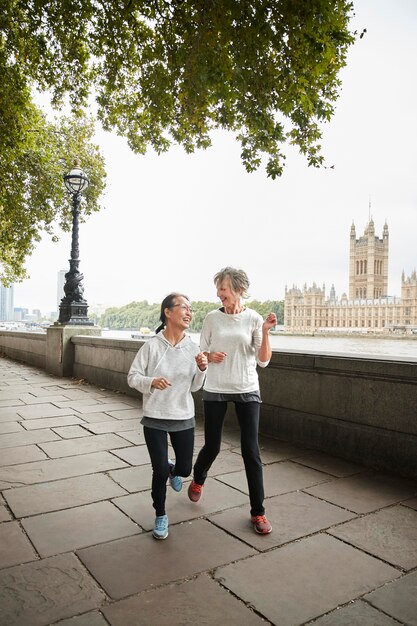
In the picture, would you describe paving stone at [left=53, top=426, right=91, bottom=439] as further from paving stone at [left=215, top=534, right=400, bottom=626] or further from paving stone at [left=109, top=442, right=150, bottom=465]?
paving stone at [left=215, top=534, right=400, bottom=626]

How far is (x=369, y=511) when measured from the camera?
10.8ft

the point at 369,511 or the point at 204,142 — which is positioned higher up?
the point at 204,142

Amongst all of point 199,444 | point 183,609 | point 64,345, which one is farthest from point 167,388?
point 64,345

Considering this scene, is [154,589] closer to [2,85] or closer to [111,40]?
[111,40]

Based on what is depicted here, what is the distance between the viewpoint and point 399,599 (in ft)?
7.32

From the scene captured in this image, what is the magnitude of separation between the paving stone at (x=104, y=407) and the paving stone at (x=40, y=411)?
0.67 ft

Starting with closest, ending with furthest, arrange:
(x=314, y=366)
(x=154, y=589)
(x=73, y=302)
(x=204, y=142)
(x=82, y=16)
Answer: (x=154, y=589) → (x=314, y=366) → (x=82, y=16) → (x=204, y=142) → (x=73, y=302)

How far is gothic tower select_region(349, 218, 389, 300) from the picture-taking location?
9462 centimetres

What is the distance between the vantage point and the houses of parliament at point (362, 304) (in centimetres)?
4366

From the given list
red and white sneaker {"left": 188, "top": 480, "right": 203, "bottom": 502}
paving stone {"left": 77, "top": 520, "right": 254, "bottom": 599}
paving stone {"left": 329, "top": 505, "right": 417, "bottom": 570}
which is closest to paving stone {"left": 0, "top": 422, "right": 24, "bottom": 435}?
red and white sneaker {"left": 188, "top": 480, "right": 203, "bottom": 502}

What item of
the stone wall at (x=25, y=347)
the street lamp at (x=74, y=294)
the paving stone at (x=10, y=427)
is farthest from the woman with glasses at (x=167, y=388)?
the stone wall at (x=25, y=347)

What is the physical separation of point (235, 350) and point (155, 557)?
136cm

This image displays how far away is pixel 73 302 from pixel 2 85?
491cm

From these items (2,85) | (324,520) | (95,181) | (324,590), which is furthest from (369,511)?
(95,181)
